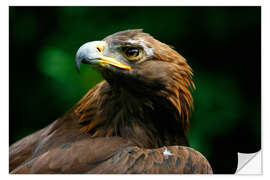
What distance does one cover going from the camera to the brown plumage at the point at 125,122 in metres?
2.03

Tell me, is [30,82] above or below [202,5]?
below

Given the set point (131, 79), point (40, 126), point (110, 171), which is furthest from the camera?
point (40, 126)

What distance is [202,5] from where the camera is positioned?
8.68 feet

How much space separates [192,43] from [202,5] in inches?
15.5

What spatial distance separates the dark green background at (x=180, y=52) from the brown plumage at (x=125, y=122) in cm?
54

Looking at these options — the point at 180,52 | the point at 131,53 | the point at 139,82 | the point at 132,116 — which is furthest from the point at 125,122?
the point at 180,52

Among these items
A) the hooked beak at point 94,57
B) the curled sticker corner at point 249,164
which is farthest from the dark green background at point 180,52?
the hooked beak at point 94,57

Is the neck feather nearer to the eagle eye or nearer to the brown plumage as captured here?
the brown plumage

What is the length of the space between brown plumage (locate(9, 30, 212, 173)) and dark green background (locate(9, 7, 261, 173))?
545mm

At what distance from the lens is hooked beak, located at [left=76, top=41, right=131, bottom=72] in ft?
6.68
